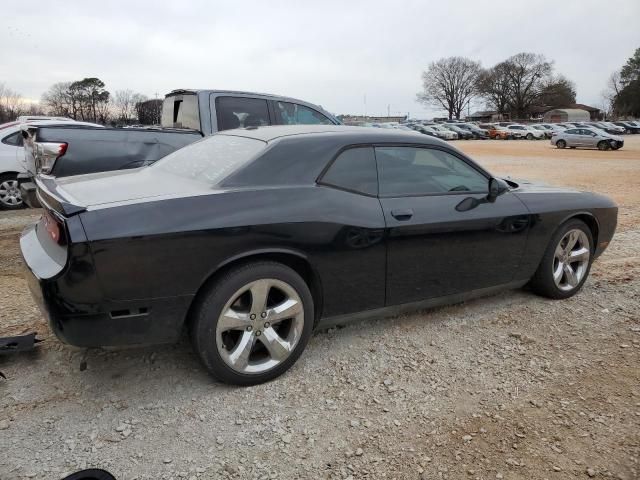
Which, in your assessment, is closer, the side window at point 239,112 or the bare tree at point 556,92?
the side window at point 239,112

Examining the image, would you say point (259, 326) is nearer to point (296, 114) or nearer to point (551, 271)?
point (551, 271)

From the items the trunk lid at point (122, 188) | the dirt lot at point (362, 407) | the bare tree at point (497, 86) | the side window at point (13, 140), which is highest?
the trunk lid at point (122, 188)

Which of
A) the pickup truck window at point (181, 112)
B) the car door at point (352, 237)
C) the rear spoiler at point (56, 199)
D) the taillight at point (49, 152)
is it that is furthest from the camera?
the pickup truck window at point (181, 112)

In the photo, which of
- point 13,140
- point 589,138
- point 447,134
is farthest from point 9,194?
point 447,134

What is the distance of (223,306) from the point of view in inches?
104

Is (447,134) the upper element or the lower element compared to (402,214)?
lower

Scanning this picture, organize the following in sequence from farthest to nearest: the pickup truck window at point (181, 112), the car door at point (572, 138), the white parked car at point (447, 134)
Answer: the white parked car at point (447, 134)
the car door at point (572, 138)
the pickup truck window at point (181, 112)

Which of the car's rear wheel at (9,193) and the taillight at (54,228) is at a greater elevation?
the taillight at (54,228)

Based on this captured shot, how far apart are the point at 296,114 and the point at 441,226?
3.58m

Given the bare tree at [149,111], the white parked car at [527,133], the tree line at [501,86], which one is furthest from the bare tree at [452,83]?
the bare tree at [149,111]

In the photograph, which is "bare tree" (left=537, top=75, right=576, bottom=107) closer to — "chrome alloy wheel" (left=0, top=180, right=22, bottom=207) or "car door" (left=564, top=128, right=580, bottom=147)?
"car door" (left=564, top=128, right=580, bottom=147)

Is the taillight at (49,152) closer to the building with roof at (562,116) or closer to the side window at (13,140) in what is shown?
the side window at (13,140)

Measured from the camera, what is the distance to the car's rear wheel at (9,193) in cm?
789

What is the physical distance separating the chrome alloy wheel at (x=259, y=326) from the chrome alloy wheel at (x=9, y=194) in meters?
6.78
